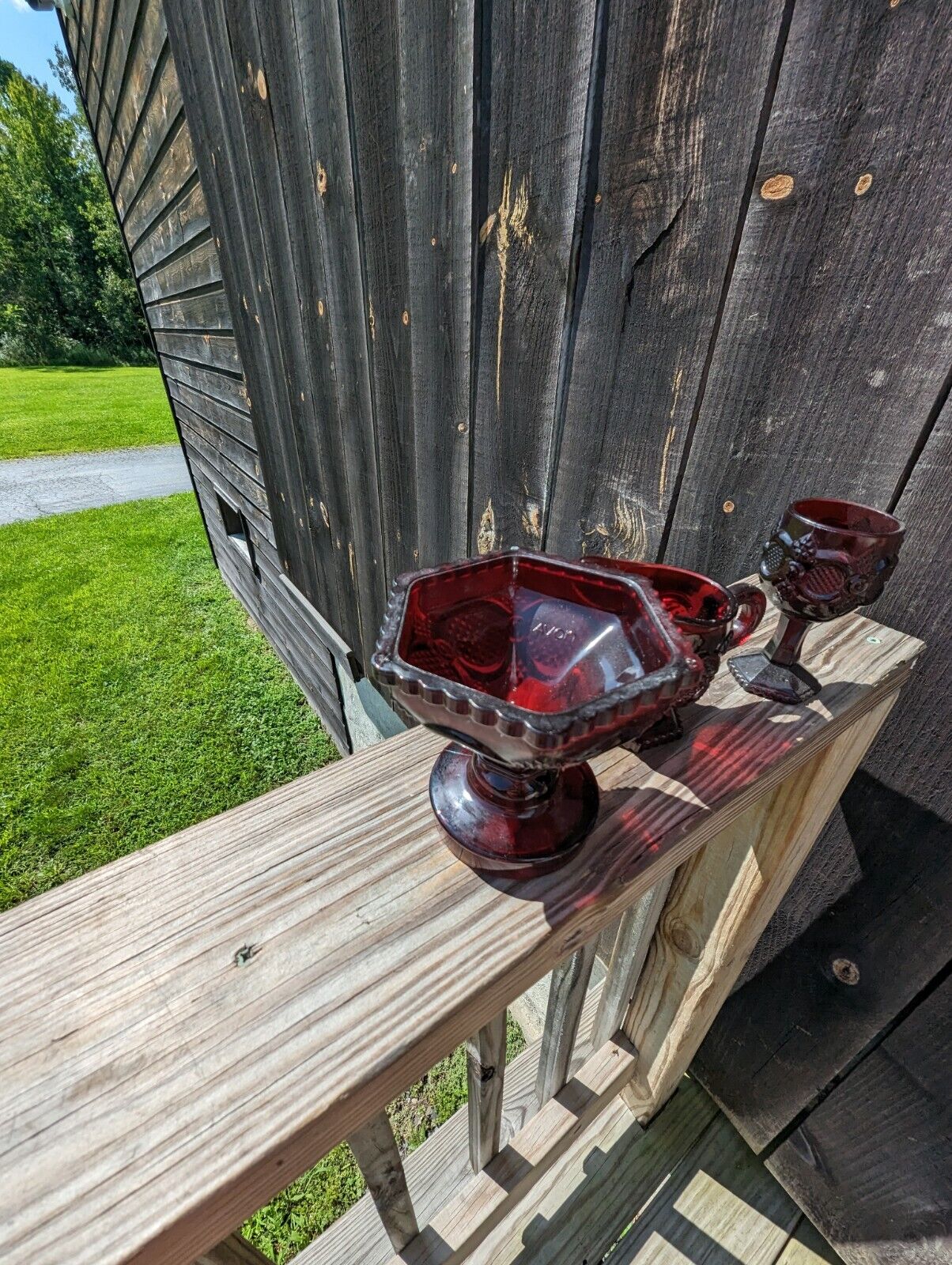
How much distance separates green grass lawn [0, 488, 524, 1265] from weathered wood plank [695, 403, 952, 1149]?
122cm

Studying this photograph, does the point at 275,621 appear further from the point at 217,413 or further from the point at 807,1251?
the point at 807,1251

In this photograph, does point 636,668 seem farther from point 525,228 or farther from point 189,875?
point 525,228

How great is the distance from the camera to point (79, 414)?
39.3 feet

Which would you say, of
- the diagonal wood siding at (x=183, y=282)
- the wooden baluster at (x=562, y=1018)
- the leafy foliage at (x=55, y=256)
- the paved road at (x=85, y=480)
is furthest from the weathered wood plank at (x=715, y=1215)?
the leafy foliage at (x=55, y=256)

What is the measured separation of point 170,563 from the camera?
5883 millimetres

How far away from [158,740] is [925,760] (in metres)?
3.85

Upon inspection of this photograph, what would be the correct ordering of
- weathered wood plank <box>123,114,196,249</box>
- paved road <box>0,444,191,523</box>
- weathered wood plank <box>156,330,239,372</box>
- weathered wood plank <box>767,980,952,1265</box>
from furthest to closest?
1. paved road <box>0,444,191,523</box>
2. weathered wood plank <box>156,330,239,372</box>
3. weathered wood plank <box>123,114,196,249</box>
4. weathered wood plank <box>767,980,952,1265</box>

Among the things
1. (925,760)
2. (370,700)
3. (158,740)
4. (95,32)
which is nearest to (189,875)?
(925,760)

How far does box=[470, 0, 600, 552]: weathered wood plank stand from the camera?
79cm

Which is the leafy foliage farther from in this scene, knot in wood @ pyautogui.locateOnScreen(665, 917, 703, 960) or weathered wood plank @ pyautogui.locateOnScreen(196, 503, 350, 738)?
knot in wood @ pyautogui.locateOnScreen(665, 917, 703, 960)

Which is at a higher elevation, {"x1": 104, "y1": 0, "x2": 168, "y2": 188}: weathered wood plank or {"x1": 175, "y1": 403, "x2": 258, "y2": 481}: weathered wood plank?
{"x1": 104, "y1": 0, "x2": 168, "y2": 188}: weathered wood plank

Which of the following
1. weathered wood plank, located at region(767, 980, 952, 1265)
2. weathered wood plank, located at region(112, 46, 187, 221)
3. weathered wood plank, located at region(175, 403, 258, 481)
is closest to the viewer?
weathered wood plank, located at region(767, 980, 952, 1265)

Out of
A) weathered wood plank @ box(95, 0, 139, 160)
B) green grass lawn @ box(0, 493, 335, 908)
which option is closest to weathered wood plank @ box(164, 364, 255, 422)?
weathered wood plank @ box(95, 0, 139, 160)

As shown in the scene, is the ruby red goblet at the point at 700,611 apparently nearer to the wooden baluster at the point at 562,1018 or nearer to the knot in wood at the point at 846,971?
the wooden baluster at the point at 562,1018
